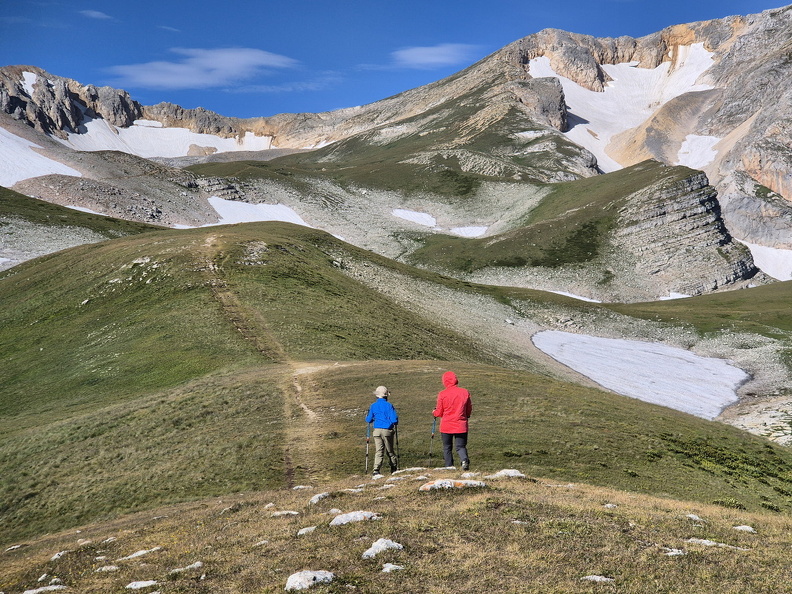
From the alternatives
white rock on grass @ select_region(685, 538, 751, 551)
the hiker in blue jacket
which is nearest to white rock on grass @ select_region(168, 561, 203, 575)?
the hiker in blue jacket

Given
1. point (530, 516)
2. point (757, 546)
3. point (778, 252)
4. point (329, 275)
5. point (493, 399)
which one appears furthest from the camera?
point (778, 252)

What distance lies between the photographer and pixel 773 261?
609 feet

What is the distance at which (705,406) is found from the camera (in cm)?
6669

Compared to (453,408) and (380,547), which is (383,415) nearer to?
(453,408)

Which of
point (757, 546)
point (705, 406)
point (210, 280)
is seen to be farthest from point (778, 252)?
point (757, 546)

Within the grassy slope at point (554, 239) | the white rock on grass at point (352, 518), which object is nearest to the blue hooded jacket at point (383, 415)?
the white rock on grass at point (352, 518)

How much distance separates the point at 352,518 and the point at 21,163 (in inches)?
7501

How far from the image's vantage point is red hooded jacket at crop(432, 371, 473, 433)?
857 inches

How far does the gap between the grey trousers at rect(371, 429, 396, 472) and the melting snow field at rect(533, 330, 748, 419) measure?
171 feet

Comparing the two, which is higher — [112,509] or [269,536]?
[269,536]

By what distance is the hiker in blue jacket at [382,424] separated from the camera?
75.8 ft

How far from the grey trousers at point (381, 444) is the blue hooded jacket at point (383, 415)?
0.75 ft

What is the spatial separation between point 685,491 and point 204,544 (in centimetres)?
1965

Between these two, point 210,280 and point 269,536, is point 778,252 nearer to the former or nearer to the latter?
point 210,280
